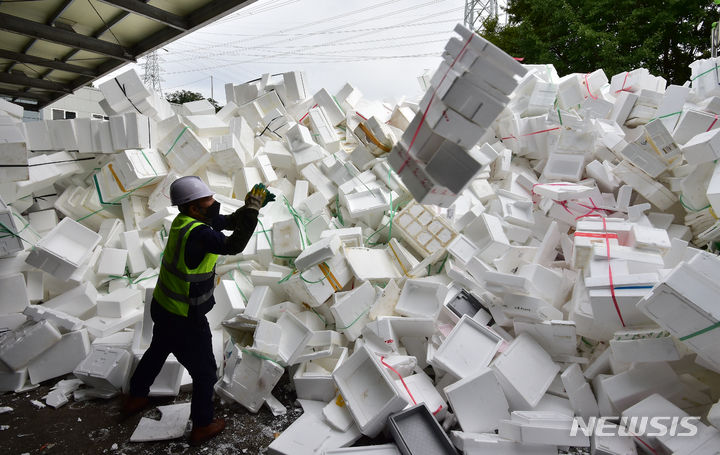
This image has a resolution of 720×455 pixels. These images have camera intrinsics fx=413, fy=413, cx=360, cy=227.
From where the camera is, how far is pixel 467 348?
3.08m

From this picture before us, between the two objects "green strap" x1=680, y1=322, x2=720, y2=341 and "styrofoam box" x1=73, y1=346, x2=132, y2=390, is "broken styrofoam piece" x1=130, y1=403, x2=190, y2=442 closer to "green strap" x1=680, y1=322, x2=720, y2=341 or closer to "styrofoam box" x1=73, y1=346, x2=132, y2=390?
"styrofoam box" x1=73, y1=346, x2=132, y2=390

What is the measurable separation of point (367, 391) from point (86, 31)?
6.15 m

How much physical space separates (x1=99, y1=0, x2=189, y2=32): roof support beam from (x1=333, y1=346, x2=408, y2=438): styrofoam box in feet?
→ 14.8

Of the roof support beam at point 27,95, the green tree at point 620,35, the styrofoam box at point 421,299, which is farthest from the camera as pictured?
the green tree at point 620,35

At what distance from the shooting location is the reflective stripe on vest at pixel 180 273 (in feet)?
8.47

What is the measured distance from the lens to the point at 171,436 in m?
2.76

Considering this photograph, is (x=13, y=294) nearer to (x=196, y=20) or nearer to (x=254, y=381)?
(x=254, y=381)

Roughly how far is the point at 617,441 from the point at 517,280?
1164 mm

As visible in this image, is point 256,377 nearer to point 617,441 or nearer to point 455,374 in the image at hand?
point 455,374

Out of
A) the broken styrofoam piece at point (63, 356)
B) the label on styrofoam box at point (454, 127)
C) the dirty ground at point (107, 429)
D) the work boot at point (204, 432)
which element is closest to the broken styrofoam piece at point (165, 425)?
the dirty ground at point (107, 429)

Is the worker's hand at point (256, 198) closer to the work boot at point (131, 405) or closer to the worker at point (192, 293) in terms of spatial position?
the worker at point (192, 293)

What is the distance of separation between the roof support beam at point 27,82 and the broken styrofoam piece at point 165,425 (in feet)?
25.2

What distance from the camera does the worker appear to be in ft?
8.42

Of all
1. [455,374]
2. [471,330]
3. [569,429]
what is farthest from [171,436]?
[569,429]
